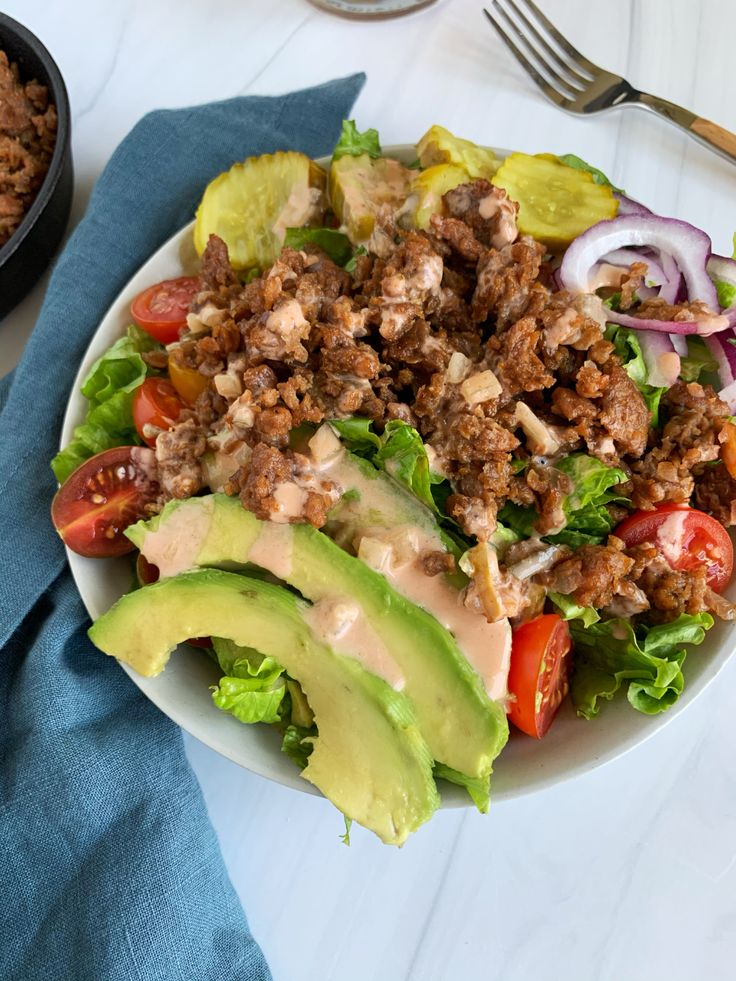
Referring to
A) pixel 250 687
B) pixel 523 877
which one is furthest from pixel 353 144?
pixel 523 877

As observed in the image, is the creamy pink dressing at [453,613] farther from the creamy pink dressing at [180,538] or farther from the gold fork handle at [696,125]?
the gold fork handle at [696,125]

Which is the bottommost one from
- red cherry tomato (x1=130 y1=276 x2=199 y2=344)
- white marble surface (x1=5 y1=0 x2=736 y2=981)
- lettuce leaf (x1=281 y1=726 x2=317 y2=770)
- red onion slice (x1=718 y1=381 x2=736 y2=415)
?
white marble surface (x1=5 y1=0 x2=736 y2=981)

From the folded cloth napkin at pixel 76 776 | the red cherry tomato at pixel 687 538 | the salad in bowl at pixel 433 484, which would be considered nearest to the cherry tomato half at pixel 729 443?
the salad in bowl at pixel 433 484

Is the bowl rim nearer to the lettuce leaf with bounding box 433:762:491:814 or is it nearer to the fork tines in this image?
the fork tines

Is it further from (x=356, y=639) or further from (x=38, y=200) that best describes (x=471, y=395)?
(x=38, y=200)

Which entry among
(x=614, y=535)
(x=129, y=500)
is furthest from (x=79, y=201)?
(x=614, y=535)

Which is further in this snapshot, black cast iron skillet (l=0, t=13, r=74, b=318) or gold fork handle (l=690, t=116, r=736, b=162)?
gold fork handle (l=690, t=116, r=736, b=162)

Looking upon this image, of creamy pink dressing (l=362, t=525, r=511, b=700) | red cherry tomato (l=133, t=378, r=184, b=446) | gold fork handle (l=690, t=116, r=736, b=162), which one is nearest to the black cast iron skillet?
red cherry tomato (l=133, t=378, r=184, b=446)
